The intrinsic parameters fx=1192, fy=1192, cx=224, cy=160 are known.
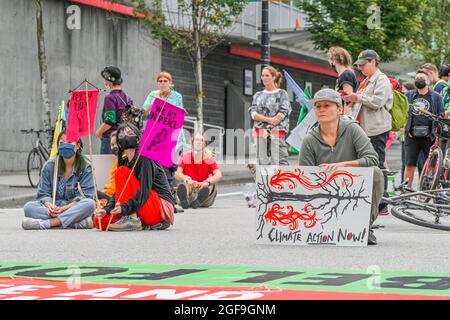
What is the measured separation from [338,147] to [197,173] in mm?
6264

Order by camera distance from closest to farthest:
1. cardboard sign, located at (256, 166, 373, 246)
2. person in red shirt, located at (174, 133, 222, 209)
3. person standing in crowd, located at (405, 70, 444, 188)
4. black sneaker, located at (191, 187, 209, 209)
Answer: cardboard sign, located at (256, 166, 373, 246) → person standing in crowd, located at (405, 70, 444, 188) → person in red shirt, located at (174, 133, 222, 209) → black sneaker, located at (191, 187, 209, 209)

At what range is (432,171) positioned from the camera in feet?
47.8

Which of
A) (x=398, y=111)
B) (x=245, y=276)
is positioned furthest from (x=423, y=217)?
(x=245, y=276)

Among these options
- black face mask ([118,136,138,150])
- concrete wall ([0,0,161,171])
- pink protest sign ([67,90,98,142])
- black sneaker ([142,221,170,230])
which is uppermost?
concrete wall ([0,0,161,171])

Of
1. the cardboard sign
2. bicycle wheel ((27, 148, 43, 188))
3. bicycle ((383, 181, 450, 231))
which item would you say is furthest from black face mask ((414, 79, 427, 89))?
bicycle wheel ((27, 148, 43, 188))

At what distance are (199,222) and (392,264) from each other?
17.2 ft

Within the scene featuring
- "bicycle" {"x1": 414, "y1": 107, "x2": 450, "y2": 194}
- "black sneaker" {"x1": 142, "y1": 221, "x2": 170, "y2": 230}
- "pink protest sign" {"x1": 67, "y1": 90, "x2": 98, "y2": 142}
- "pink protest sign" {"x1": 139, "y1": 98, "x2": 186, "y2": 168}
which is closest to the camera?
"pink protest sign" {"x1": 139, "y1": 98, "x2": 186, "y2": 168}

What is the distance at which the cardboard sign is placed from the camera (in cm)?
998

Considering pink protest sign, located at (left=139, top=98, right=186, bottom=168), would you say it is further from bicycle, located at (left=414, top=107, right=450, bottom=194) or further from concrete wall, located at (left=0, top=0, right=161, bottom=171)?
concrete wall, located at (left=0, top=0, right=161, bottom=171)

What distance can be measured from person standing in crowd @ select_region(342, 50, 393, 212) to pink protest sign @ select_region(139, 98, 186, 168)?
6.19 ft

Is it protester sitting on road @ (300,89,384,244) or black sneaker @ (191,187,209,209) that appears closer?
protester sitting on road @ (300,89,384,244)

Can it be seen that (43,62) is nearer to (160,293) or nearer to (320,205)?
(320,205)

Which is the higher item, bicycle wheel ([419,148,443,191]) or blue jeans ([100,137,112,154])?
blue jeans ([100,137,112,154])

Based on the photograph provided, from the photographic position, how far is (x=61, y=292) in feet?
22.3
